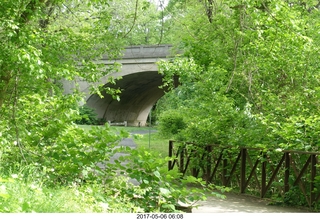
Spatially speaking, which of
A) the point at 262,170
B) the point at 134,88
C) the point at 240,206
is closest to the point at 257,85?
the point at 262,170

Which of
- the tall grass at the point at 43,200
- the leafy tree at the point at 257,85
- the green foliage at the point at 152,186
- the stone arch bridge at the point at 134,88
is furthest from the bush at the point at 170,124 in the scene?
the tall grass at the point at 43,200

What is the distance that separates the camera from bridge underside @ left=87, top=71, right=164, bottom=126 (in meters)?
29.8

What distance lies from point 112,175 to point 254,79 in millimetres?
A: 5170

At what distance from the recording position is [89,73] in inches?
333

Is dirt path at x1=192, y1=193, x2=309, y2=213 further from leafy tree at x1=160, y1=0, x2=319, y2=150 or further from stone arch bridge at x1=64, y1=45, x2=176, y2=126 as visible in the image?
stone arch bridge at x1=64, y1=45, x2=176, y2=126

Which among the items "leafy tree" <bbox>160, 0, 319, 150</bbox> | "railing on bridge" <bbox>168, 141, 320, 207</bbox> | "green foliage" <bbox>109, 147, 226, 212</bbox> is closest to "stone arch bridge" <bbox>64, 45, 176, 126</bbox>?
"leafy tree" <bbox>160, 0, 319, 150</bbox>

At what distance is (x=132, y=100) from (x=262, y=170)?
2797cm

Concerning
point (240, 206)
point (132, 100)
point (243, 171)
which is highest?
point (132, 100)

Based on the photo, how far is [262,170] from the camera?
8.21m

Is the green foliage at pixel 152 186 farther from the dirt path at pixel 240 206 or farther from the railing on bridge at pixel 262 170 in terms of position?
the dirt path at pixel 240 206

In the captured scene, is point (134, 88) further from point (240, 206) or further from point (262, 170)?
point (240, 206)

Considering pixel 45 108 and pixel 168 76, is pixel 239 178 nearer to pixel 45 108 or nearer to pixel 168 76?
pixel 168 76

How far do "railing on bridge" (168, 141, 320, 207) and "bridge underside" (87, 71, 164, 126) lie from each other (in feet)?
56.2

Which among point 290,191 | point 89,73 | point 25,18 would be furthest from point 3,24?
point 290,191
